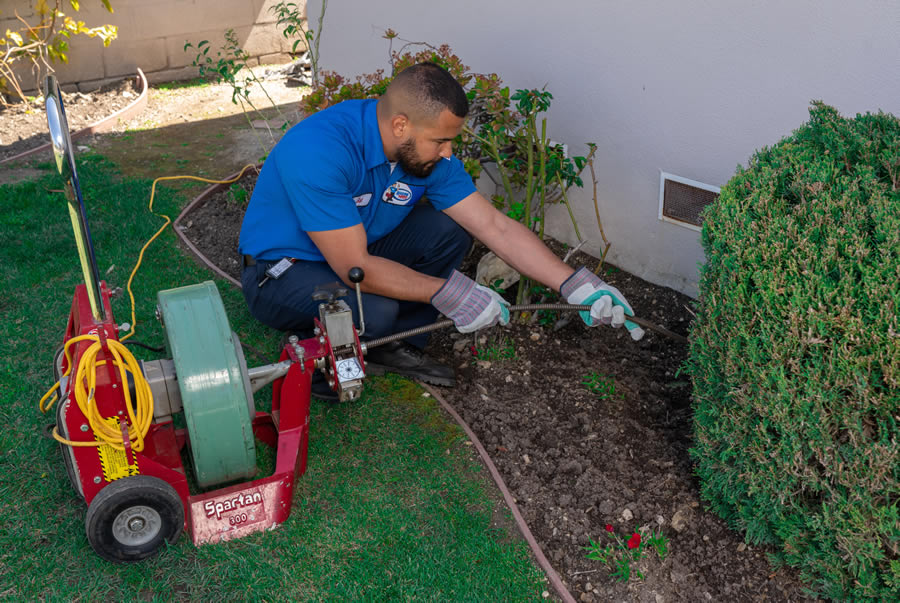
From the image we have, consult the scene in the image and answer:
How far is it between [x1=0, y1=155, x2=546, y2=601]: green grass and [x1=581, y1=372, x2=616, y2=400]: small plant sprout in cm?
64

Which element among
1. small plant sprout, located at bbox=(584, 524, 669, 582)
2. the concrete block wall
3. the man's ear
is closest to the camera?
small plant sprout, located at bbox=(584, 524, 669, 582)

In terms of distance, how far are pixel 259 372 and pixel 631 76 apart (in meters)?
2.41

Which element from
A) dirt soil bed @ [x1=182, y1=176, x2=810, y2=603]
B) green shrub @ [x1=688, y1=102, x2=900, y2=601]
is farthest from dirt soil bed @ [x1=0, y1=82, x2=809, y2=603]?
green shrub @ [x1=688, y1=102, x2=900, y2=601]

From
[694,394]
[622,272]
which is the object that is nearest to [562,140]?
[622,272]

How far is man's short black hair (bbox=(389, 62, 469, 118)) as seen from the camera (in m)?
3.04

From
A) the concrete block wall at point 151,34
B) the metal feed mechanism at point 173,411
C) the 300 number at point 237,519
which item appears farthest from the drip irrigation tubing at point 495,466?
the concrete block wall at point 151,34

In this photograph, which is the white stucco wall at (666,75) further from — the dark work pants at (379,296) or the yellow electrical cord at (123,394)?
the yellow electrical cord at (123,394)

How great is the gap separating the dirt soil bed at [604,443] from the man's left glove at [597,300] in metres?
0.33

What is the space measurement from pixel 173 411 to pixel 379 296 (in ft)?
3.54

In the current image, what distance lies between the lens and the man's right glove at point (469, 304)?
3023 millimetres

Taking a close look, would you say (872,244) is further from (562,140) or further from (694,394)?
(562,140)

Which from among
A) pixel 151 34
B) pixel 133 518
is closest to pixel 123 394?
pixel 133 518

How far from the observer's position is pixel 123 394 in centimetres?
238

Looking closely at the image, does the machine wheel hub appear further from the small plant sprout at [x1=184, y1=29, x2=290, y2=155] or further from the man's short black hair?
the small plant sprout at [x1=184, y1=29, x2=290, y2=155]
